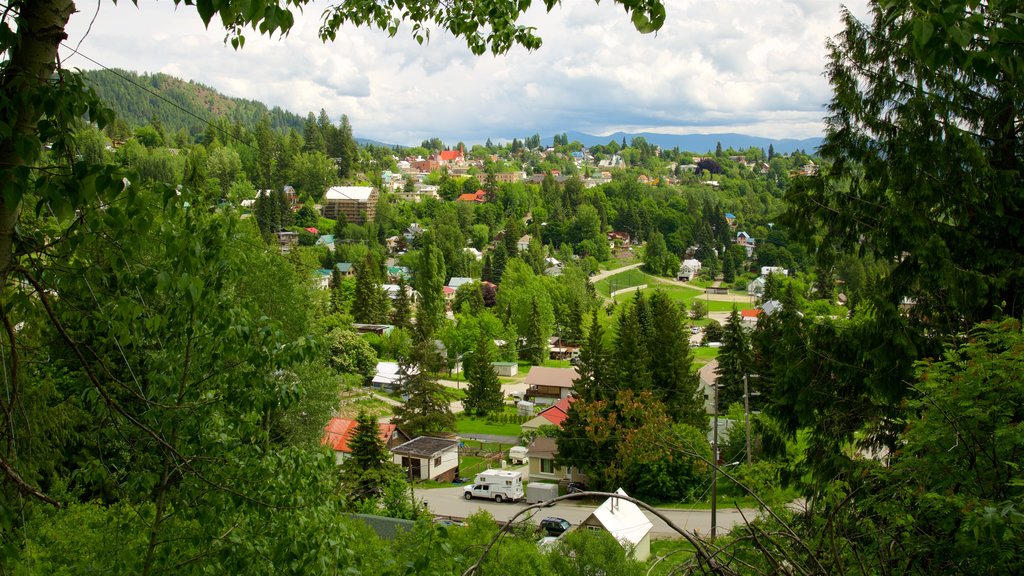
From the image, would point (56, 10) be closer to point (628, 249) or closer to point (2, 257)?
point (2, 257)

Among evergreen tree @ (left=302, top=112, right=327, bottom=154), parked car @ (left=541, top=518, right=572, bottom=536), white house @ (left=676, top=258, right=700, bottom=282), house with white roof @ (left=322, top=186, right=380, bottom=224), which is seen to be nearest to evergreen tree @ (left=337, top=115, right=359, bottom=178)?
evergreen tree @ (left=302, top=112, right=327, bottom=154)

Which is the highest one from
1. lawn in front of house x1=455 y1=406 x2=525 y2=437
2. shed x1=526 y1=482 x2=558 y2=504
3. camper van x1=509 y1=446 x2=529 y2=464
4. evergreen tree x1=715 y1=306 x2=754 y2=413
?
evergreen tree x1=715 y1=306 x2=754 y2=413

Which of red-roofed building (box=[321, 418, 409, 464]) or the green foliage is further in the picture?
the green foliage

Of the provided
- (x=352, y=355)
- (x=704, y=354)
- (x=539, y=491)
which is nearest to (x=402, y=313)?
(x=352, y=355)

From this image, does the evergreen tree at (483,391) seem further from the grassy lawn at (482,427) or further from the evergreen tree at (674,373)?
the evergreen tree at (674,373)

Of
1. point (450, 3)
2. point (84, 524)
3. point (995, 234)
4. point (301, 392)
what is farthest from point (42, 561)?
point (995, 234)

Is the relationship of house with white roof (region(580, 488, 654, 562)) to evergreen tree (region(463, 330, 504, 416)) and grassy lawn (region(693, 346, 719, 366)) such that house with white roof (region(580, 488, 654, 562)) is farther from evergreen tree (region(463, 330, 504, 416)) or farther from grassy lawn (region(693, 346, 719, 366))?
grassy lawn (region(693, 346, 719, 366))
